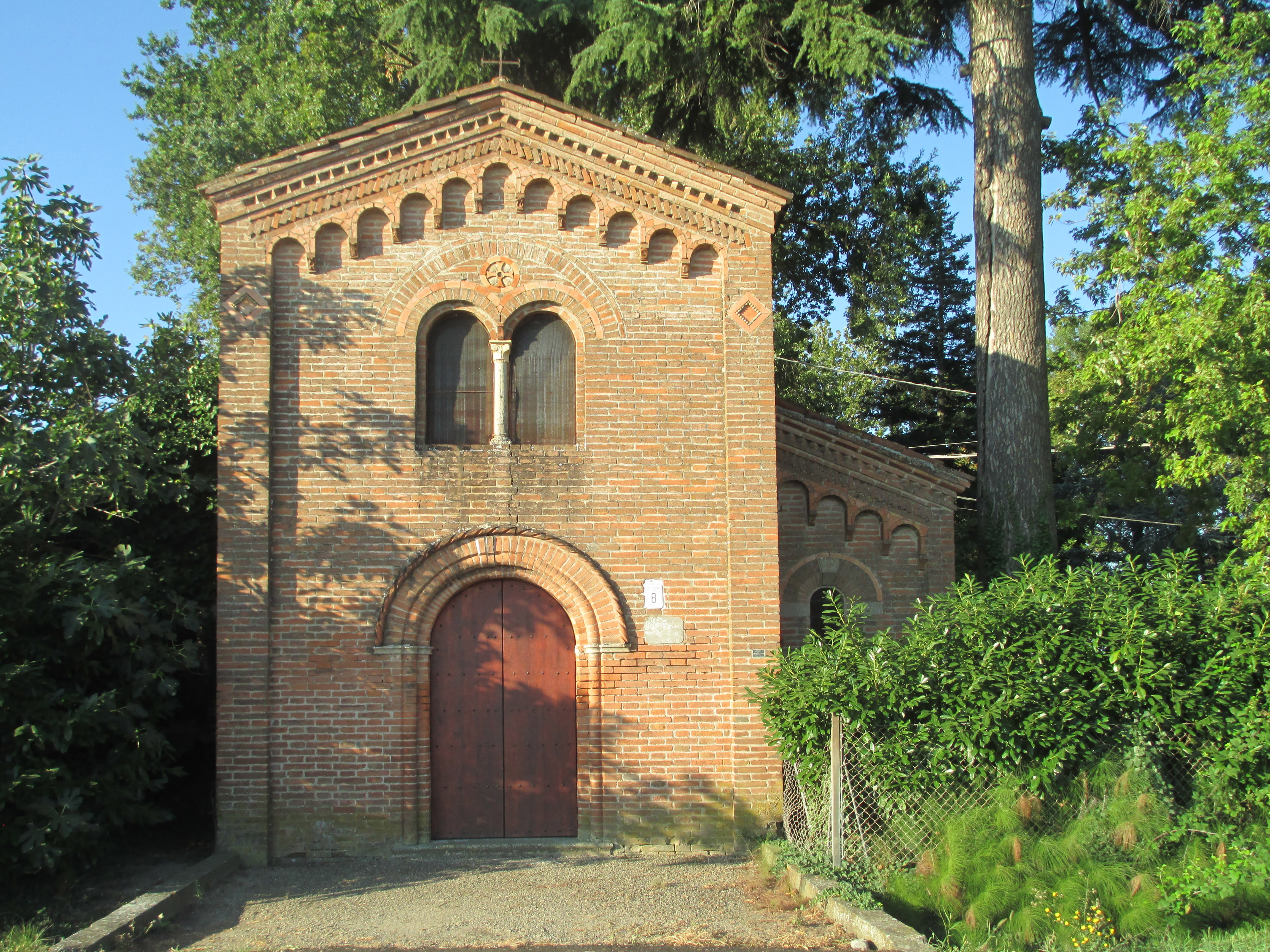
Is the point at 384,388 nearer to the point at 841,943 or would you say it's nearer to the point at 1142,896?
the point at 841,943

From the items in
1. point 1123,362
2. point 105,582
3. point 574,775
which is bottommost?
point 574,775

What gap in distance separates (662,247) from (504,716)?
503 centimetres

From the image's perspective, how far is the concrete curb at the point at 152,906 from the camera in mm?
6855

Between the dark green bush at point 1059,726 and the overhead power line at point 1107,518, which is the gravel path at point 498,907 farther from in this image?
the overhead power line at point 1107,518

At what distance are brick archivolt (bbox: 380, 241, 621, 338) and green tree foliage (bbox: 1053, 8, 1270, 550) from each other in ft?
23.7

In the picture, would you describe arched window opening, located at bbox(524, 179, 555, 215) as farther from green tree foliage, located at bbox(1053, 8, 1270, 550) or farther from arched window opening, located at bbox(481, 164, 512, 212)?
green tree foliage, located at bbox(1053, 8, 1270, 550)

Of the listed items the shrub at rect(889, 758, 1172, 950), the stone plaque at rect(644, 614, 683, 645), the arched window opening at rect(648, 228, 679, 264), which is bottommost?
the shrub at rect(889, 758, 1172, 950)

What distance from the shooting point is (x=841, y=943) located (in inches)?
283

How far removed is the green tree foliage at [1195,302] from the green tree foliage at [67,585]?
11595 millimetres

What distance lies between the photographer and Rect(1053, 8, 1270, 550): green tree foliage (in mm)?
12164

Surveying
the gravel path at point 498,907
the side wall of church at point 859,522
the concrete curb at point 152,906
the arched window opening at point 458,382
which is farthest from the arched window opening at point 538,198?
the concrete curb at point 152,906

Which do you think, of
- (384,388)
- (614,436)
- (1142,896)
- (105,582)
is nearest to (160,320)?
(384,388)

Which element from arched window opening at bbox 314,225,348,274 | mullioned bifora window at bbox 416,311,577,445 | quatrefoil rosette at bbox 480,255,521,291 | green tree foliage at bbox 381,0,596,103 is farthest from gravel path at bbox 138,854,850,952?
green tree foliage at bbox 381,0,596,103

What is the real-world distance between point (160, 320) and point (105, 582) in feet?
12.7
